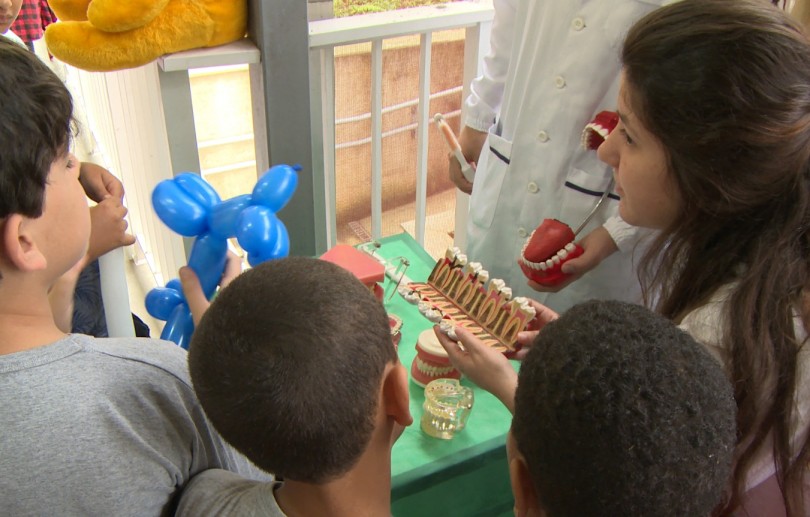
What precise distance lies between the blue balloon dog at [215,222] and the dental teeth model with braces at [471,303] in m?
0.28

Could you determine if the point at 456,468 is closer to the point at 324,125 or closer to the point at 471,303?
the point at 471,303

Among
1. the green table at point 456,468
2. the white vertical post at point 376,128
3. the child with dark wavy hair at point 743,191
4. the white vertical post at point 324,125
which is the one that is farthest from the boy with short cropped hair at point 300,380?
the white vertical post at point 376,128

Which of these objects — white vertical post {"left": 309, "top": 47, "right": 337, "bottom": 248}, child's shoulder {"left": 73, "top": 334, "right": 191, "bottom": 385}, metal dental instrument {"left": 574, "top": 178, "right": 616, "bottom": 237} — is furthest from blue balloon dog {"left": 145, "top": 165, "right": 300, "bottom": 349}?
white vertical post {"left": 309, "top": 47, "right": 337, "bottom": 248}

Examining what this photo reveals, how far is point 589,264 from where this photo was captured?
111 centimetres

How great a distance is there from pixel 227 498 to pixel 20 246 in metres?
0.33

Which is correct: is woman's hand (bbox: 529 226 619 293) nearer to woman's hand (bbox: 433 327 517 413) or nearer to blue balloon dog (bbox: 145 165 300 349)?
woman's hand (bbox: 433 327 517 413)

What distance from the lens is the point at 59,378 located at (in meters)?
0.62

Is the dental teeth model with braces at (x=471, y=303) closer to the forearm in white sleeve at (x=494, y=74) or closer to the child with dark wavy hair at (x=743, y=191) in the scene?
the child with dark wavy hair at (x=743, y=191)

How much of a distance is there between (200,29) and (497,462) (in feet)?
3.29

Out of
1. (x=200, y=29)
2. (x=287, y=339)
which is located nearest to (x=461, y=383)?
(x=287, y=339)

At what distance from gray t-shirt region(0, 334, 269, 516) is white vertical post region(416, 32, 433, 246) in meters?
1.23

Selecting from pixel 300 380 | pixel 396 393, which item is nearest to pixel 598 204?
pixel 396 393

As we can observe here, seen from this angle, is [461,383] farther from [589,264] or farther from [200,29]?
[200,29]

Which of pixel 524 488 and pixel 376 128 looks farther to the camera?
pixel 376 128
